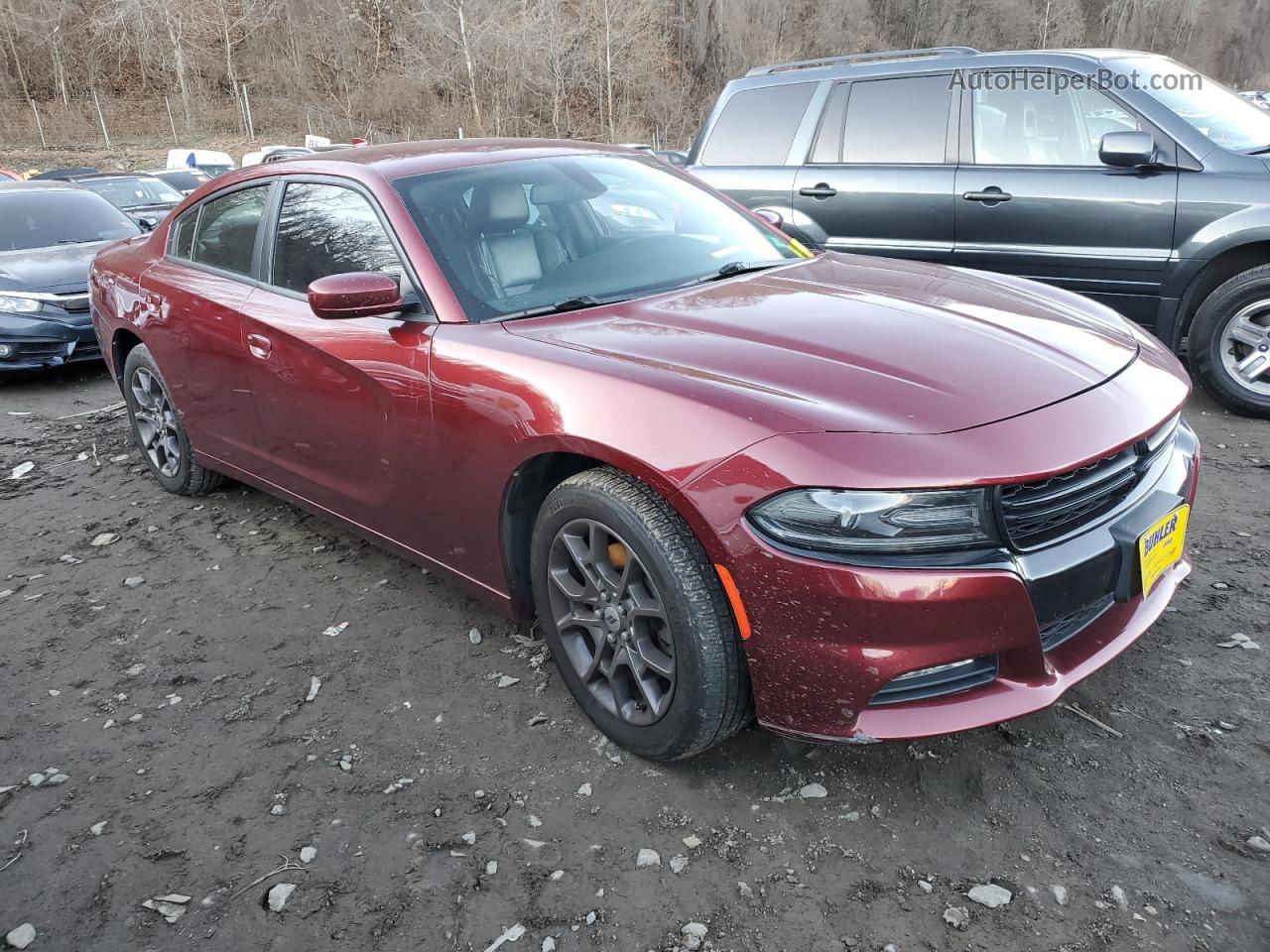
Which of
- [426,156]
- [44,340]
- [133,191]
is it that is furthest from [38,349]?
[133,191]

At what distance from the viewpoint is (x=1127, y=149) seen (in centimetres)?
466

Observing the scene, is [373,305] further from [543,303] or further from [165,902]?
[165,902]

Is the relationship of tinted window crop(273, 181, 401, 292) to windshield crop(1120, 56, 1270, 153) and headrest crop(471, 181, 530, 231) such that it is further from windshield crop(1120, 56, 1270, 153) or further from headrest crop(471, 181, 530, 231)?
windshield crop(1120, 56, 1270, 153)

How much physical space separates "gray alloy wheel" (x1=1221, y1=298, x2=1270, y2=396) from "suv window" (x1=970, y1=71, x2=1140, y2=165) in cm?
113

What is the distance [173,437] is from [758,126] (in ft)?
13.9

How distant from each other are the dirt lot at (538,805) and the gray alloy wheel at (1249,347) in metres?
1.74

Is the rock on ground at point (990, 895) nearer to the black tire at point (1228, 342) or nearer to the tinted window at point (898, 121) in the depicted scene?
the black tire at point (1228, 342)

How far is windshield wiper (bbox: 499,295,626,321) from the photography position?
2732 mm

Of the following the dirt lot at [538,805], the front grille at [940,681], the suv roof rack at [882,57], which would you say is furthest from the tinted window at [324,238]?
Result: the suv roof rack at [882,57]

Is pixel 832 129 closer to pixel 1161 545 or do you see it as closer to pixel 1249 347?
pixel 1249 347

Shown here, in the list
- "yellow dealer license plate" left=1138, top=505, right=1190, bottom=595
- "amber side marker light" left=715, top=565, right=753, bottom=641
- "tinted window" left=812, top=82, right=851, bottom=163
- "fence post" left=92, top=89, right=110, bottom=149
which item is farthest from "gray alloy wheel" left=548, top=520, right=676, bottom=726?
"fence post" left=92, top=89, right=110, bottom=149

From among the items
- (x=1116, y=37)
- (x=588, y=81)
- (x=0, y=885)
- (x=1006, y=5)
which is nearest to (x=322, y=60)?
(x=588, y=81)

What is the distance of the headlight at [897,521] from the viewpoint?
A: 76.2 inches

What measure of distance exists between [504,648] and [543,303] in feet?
3.81
